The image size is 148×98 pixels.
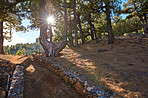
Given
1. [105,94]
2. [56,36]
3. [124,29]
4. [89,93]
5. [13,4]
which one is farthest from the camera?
[124,29]

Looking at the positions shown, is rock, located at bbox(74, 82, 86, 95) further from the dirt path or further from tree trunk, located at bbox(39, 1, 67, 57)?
tree trunk, located at bbox(39, 1, 67, 57)

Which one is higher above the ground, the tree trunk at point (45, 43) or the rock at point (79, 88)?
the tree trunk at point (45, 43)

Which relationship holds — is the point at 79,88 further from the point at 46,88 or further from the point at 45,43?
the point at 45,43

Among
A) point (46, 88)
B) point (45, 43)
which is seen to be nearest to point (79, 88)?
point (46, 88)

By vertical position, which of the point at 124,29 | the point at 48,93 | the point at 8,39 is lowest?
the point at 48,93

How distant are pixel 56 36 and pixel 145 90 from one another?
2668 centimetres

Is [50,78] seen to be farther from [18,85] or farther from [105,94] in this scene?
[105,94]

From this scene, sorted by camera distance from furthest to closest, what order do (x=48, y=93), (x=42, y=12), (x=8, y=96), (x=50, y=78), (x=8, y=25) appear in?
1. (x=8, y=25)
2. (x=42, y=12)
3. (x=50, y=78)
4. (x=48, y=93)
5. (x=8, y=96)

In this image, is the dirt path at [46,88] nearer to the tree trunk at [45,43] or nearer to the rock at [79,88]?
the rock at [79,88]

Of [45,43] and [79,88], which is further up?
[45,43]

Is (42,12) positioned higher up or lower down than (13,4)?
lower down

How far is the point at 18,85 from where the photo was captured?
4410 mm

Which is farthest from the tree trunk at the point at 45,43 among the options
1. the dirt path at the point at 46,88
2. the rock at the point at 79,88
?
the rock at the point at 79,88

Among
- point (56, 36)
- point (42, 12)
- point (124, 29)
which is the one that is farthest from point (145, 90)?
point (124, 29)
